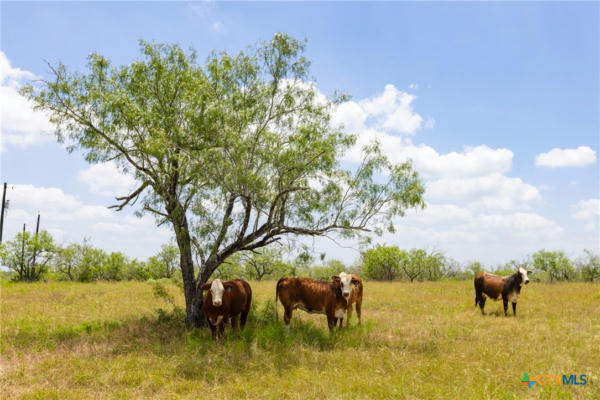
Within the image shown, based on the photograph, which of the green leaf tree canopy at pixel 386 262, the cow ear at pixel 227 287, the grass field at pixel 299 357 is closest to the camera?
the grass field at pixel 299 357

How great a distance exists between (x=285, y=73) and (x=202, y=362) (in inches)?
345

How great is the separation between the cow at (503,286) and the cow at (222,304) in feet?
32.9

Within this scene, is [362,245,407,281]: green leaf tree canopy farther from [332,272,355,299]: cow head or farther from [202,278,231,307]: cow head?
[202,278,231,307]: cow head

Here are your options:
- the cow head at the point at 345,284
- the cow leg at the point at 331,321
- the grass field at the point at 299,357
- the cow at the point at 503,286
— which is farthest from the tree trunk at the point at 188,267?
the cow at the point at 503,286

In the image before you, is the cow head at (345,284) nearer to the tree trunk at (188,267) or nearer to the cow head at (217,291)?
the cow head at (217,291)

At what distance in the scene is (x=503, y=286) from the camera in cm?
1484

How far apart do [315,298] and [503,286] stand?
325 inches

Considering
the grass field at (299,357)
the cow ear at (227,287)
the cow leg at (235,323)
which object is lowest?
the grass field at (299,357)

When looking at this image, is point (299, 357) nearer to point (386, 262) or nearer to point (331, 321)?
point (331, 321)

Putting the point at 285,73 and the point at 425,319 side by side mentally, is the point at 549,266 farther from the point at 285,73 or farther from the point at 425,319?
the point at 285,73

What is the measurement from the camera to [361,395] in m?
6.82

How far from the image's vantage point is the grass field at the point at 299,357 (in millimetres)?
7160

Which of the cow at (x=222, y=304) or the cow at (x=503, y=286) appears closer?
the cow at (x=222, y=304)

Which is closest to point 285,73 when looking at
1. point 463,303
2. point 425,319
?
point 425,319
